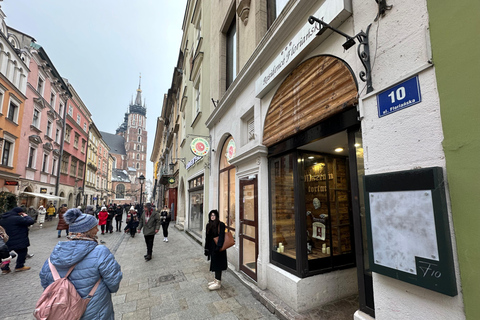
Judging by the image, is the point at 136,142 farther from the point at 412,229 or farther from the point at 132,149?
the point at 412,229

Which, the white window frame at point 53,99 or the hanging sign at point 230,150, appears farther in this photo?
the white window frame at point 53,99

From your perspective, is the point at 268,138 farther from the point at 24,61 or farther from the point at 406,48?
the point at 24,61

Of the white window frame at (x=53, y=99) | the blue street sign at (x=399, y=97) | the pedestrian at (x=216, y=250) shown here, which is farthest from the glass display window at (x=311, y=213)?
the white window frame at (x=53, y=99)

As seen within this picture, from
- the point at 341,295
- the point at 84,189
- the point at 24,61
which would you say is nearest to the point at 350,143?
the point at 341,295

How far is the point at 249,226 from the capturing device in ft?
19.6

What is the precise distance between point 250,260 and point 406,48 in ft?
17.0

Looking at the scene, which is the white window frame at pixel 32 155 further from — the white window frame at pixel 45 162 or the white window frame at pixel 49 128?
the white window frame at pixel 49 128

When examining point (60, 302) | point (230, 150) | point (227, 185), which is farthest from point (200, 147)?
point (60, 302)

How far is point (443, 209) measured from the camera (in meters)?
1.98

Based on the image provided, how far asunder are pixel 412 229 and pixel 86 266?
3177mm

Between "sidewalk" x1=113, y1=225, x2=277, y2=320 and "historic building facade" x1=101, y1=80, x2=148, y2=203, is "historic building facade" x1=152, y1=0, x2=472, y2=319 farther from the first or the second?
"historic building facade" x1=101, y1=80, x2=148, y2=203

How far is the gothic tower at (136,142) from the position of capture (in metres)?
102

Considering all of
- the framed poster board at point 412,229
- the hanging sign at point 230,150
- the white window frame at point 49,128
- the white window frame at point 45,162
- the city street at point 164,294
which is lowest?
the city street at point 164,294

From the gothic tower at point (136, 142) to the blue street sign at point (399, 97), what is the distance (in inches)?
4150
